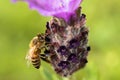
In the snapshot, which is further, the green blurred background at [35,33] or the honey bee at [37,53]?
the green blurred background at [35,33]

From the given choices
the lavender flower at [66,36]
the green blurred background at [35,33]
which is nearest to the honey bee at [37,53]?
the lavender flower at [66,36]

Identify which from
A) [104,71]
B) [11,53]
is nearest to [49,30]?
[104,71]

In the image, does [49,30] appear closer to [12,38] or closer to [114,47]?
[114,47]

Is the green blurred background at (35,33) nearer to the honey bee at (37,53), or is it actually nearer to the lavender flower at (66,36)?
the honey bee at (37,53)

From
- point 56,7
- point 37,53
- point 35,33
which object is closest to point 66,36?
point 56,7

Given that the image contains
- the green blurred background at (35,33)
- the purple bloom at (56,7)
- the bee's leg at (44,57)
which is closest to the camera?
the purple bloom at (56,7)

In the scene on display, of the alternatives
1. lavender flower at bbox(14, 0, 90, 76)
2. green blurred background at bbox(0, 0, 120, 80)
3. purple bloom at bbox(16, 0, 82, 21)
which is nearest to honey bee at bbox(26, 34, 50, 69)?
lavender flower at bbox(14, 0, 90, 76)

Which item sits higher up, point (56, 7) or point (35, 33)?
point (35, 33)

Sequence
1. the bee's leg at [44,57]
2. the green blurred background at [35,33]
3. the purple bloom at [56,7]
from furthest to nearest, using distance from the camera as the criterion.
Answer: the green blurred background at [35,33] → the bee's leg at [44,57] → the purple bloom at [56,7]

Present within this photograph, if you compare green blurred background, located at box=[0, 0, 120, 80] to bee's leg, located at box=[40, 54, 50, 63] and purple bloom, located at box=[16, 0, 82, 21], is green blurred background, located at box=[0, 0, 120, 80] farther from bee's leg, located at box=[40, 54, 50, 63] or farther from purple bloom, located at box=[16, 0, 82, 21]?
purple bloom, located at box=[16, 0, 82, 21]

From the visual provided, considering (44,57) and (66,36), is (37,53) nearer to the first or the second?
(44,57)
